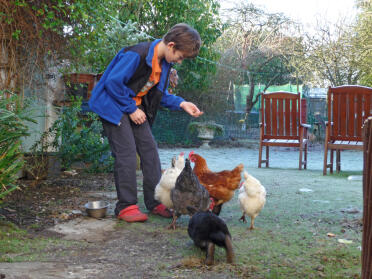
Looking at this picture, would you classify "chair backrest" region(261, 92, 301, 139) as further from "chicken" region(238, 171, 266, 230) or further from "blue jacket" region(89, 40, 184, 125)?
"blue jacket" region(89, 40, 184, 125)

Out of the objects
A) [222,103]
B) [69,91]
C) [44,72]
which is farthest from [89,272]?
[222,103]

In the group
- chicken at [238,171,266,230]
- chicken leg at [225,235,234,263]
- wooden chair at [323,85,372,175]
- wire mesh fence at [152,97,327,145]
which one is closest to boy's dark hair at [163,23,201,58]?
chicken at [238,171,266,230]

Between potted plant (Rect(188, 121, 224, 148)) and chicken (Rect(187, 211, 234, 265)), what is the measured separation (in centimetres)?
976

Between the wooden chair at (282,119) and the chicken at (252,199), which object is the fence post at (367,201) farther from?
the wooden chair at (282,119)

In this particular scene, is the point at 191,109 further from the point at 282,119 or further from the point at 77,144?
the point at 282,119

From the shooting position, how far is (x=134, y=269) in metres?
2.38

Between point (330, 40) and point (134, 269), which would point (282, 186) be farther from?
point (330, 40)

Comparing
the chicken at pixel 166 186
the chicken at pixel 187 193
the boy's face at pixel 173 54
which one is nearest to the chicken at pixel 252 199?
the chicken at pixel 187 193

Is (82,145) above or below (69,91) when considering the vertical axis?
below

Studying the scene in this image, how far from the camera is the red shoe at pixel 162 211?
11.9 ft

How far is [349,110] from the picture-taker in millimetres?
6531

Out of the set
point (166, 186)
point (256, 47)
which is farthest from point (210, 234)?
point (256, 47)

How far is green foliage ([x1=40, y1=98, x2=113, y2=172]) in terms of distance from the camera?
5.45m

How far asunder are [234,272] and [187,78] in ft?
35.4
